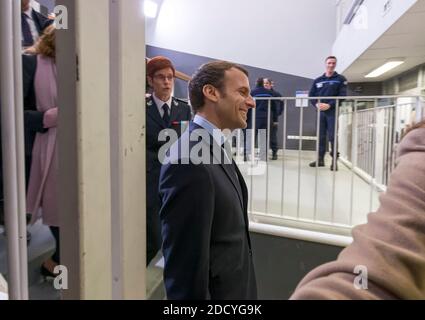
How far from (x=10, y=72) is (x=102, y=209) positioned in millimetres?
305

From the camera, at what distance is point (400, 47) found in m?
3.28

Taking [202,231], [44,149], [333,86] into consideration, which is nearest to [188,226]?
[202,231]

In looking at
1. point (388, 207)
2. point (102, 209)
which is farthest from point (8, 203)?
point (388, 207)

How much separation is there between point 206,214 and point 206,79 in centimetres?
47

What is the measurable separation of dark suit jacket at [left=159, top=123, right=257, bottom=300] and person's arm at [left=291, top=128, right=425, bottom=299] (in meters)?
0.51

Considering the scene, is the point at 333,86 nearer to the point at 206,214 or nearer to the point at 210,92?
the point at 210,92

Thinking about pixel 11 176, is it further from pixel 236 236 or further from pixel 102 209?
pixel 236 236

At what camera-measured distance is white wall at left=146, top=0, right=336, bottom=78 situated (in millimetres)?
A: 3480

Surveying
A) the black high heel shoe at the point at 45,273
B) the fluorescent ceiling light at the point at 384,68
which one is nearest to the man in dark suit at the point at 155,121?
the black high heel shoe at the point at 45,273

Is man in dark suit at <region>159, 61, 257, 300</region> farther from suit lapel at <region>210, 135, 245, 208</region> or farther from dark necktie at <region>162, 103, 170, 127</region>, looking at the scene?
dark necktie at <region>162, 103, 170, 127</region>

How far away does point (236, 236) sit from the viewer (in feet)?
2.85

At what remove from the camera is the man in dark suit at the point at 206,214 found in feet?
2.68

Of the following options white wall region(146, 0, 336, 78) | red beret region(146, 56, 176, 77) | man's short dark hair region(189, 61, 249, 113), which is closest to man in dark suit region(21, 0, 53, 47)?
red beret region(146, 56, 176, 77)
